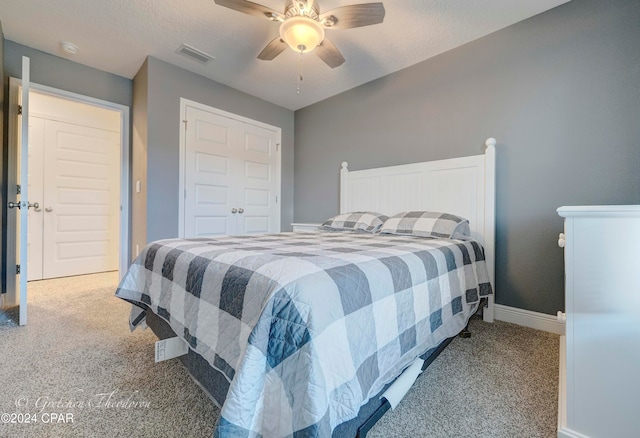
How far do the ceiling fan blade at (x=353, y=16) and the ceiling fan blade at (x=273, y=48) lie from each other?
41 centimetres

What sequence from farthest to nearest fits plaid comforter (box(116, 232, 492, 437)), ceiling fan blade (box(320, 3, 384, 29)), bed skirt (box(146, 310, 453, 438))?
1. ceiling fan blade (box(320, 3, 384, 29))
2. bed skirt (box(146, 310, 453, 438))
3. plaid comforter (box(116, 232, 492, 437))

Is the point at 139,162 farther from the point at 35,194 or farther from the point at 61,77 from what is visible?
the point at 35,194

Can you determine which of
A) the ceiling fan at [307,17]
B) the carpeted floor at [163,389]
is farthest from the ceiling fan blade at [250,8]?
the carpeted floor at [163,389]

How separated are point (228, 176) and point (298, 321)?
9.90ft

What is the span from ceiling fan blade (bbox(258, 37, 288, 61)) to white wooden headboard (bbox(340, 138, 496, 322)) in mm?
1555

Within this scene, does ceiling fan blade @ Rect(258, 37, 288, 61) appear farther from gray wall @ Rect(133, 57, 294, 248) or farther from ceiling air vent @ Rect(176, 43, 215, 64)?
gray wall @ Rect(133, 57, 294, 248)

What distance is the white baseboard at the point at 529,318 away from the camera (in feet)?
6.64

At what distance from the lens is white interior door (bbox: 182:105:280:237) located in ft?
10.1

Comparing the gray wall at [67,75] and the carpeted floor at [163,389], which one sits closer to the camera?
the carpeted floor at [163,389]

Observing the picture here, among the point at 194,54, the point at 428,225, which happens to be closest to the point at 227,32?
the point at 194,54

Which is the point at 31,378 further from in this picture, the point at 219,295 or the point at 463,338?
the point at 463,338

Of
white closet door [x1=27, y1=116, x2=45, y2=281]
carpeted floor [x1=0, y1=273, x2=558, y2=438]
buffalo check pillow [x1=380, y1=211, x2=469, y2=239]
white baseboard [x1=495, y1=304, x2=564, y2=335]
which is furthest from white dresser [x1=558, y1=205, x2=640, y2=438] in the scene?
white closet door [x1=27, y1=116, x2=45, y2=281]

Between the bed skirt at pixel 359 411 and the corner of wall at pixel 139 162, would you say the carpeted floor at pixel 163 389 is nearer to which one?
the bed skirt at pixel 359 411

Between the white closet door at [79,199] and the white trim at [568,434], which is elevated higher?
the white closet door at [79,199]
